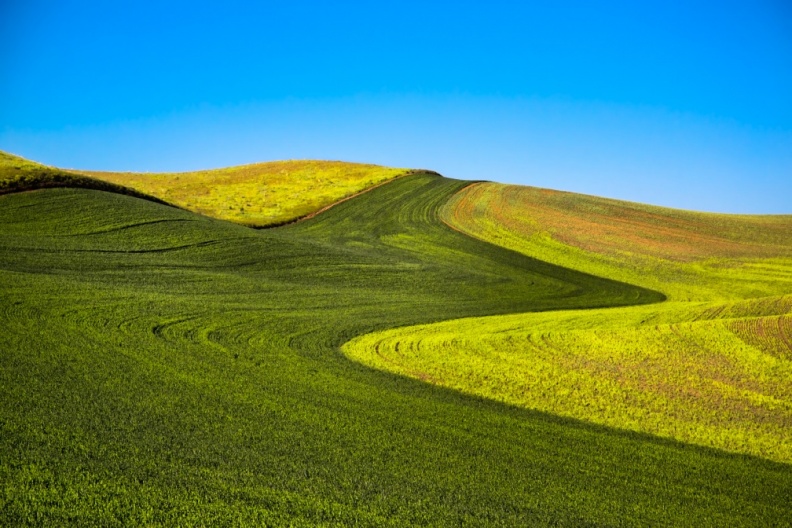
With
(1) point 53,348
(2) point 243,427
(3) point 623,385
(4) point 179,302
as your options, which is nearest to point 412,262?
(4) point 179,302

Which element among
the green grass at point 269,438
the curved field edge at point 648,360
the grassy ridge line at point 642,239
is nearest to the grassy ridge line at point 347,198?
the grassy ridge line at point 642,239

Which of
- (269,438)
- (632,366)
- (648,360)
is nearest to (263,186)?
(648,360)

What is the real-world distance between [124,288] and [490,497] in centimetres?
1975

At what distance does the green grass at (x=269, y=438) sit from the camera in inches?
356

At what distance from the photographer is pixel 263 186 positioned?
6869cm

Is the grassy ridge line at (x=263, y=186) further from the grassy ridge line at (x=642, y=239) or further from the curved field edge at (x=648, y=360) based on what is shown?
the curved field edge at (x=648, y=360)

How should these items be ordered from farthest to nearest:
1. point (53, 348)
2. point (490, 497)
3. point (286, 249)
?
point (286, 249)
point (53, 348)
point (490, 497)

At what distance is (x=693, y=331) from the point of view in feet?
75.5

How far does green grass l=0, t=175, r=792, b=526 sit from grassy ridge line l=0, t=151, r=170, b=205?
447 inches

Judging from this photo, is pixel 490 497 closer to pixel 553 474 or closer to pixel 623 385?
pixel 553 474

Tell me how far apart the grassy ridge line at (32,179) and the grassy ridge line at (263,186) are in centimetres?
1083

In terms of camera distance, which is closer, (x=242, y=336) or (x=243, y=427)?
(x=243, y=427)

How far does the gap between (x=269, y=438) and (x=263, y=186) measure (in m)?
59.6

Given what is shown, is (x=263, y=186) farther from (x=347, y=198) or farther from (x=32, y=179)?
(x=32, y=179)
